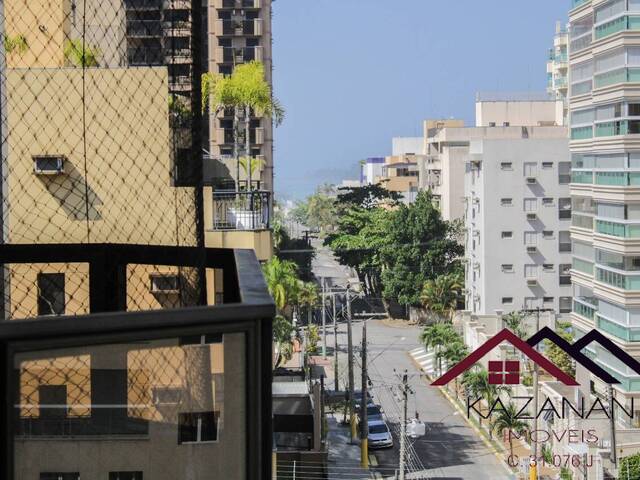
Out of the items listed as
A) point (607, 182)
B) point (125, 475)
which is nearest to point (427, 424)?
point (607, 182)

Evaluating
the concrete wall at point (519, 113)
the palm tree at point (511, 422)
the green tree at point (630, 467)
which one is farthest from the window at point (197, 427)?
the concrete wall at point (519, 113)

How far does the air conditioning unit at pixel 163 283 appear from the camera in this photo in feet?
5.57

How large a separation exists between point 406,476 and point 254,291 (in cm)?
1053

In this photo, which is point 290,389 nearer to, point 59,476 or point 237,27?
point 59,476

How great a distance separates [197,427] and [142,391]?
5cm

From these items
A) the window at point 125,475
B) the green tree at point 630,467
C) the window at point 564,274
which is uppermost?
the window at point 125,475

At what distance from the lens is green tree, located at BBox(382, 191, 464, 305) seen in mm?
21938

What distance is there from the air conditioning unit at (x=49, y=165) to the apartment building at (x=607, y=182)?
22.6 feet

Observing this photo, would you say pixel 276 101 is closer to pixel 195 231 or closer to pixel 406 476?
pixel 406 476

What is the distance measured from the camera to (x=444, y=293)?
21406 mm

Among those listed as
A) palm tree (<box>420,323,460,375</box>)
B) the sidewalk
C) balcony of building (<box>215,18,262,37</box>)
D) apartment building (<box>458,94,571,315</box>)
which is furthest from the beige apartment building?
balcony of building (<box>215,18,262,37</box>)

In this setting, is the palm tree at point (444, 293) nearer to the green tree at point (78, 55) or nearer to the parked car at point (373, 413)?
the parked car at point (373, 413)

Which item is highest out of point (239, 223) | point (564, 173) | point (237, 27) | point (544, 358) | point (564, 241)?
point (237, 27)

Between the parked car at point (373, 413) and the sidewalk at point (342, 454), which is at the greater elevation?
the parked car at point (373, 413)
